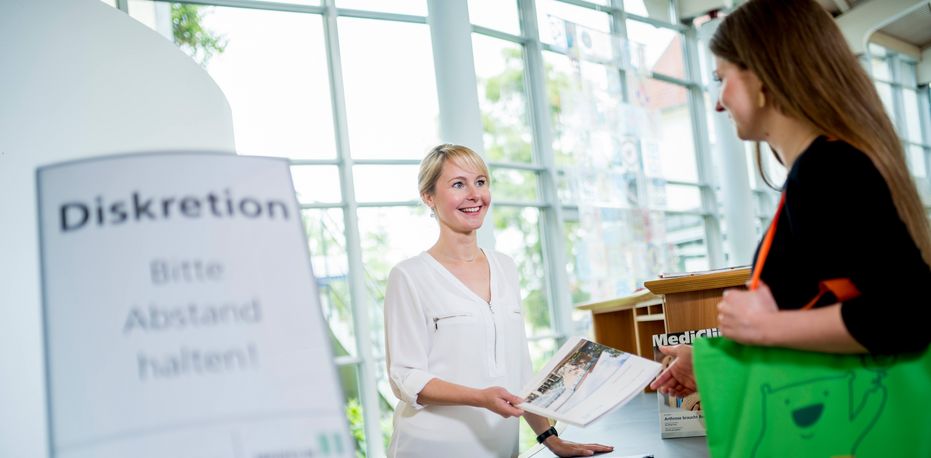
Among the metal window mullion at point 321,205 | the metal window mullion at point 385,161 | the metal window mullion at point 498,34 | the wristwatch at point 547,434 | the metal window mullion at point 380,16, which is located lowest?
the wristwatch at point 547,434

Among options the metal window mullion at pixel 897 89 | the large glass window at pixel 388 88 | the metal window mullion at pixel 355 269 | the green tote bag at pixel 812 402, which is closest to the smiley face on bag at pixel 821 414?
the green tote bag at pixel 812 402

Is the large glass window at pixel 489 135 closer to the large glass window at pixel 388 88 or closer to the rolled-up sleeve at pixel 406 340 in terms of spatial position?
the large glass window at pixel 388 88

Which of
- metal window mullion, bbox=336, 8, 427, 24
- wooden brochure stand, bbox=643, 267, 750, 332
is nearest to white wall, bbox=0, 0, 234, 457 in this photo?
wooden brochure stand, bbox=643, 267, 750, 332

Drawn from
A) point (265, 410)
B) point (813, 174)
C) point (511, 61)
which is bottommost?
point (265, 410)

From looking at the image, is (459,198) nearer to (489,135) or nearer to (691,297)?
(691,297)

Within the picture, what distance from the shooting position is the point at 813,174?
114 cm

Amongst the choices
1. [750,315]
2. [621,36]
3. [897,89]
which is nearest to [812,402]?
[750,315]

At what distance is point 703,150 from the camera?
11.6 m

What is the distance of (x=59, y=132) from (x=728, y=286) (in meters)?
2.41

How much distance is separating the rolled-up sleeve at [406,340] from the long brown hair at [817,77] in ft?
4.36

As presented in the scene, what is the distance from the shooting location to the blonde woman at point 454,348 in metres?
2.30

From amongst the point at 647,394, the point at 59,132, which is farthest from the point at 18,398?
the point at 647,394

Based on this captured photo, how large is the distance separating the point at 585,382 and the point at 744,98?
79 centimetres

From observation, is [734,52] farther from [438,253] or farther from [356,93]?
[356,93]
